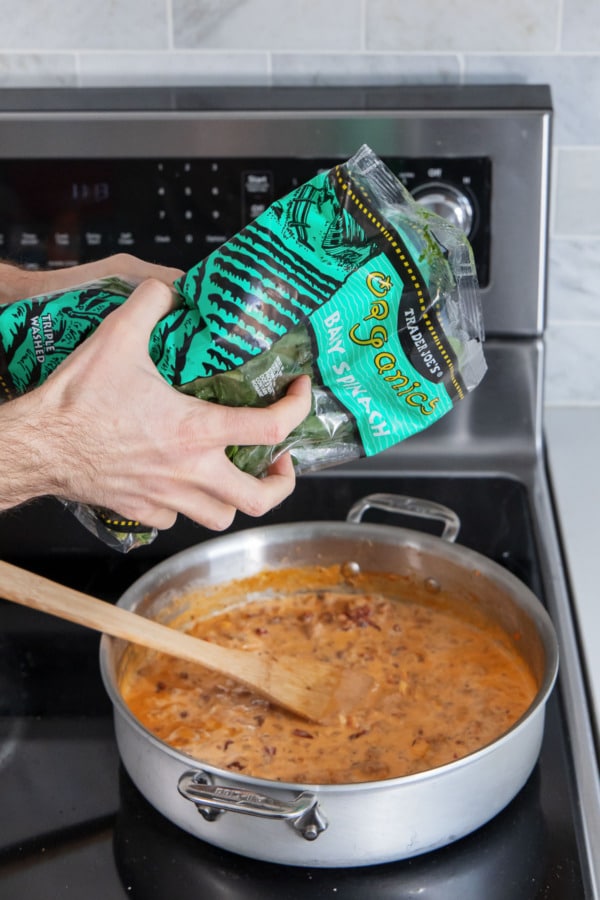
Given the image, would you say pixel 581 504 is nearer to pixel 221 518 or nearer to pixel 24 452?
pixel 221 518

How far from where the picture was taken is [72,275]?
0.89m

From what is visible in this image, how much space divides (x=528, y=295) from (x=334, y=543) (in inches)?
14.5

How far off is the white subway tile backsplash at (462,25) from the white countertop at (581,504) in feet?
1.49

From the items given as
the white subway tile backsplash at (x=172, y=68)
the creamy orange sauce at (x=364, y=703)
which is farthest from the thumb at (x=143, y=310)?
the white subway tile backsplash at (x=172, y=68)

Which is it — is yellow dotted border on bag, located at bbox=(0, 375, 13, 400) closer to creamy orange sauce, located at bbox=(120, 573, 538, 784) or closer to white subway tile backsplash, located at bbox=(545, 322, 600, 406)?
creamy orange sauce, located at bbox=(120, 573, 538, 784)

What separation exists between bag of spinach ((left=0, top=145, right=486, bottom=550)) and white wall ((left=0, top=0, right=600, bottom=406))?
59cm

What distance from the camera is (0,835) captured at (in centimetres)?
81

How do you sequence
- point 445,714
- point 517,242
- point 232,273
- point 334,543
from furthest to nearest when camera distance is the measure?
point 517,242
point 334,543
point 445,714
point 232,273

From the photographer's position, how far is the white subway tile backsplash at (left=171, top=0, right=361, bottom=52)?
4.21ft

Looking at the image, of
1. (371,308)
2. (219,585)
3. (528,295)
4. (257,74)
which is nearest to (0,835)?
(219,585)

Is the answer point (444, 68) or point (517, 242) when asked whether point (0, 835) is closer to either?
point (517, 242)

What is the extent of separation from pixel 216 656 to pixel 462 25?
2.58 ft

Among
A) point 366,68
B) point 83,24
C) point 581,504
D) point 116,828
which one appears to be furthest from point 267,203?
point 116,828

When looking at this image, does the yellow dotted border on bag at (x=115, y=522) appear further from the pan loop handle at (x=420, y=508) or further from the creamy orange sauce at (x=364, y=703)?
the pan loop handle at (x=420, y=508)
